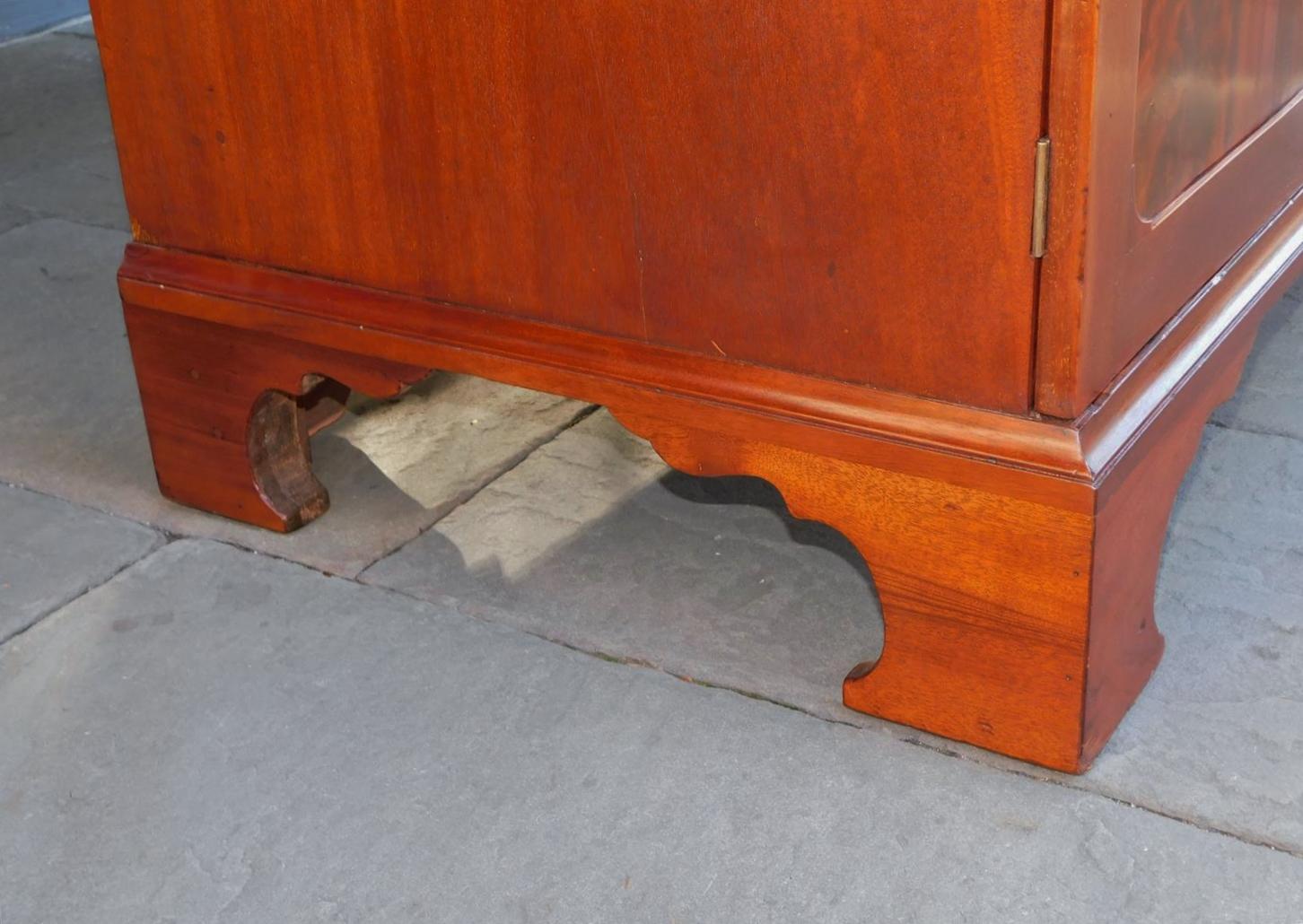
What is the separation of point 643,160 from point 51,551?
95cm

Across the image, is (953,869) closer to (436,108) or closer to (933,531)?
(933,531)

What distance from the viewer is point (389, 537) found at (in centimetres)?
187

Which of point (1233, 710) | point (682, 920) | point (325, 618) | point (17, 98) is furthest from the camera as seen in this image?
point (17, 98)

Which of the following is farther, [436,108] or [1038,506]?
[436,108]

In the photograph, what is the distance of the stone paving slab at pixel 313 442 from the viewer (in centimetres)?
190

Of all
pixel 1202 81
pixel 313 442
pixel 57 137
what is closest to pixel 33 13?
pixel 57 137

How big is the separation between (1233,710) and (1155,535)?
0.65ft

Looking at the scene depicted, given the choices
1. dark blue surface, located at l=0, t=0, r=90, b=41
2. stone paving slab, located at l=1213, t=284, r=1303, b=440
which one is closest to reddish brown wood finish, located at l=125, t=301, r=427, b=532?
stone paving slab, located at l=1213, t=284, r=1303, b=440

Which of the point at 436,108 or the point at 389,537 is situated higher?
the point at 436,108

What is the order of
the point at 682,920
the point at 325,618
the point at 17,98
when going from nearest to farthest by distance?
the point at 682,920 < the point at 325,618 < the point at 17,98

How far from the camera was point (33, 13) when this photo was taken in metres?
4.44

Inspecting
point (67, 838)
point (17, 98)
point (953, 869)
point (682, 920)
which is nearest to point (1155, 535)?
point (953, 869)

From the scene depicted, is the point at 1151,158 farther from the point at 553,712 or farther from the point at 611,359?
the point at 553,712

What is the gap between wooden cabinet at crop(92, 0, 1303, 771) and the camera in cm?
122
